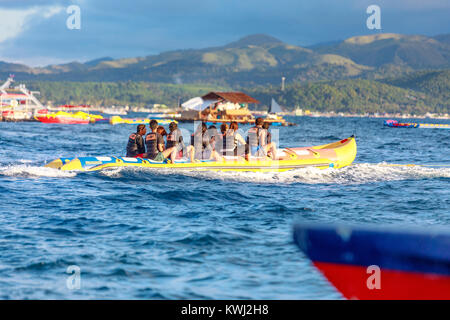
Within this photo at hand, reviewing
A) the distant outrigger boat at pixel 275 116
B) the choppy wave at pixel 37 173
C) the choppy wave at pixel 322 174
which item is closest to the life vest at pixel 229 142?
the choppy wave at pixel 322 174

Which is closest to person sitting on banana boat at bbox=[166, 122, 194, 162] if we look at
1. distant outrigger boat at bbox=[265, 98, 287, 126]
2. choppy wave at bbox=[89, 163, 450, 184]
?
choppy wave at bbox=[89, 163, 450, 184]

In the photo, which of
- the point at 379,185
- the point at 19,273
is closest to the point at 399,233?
the point at 19,273

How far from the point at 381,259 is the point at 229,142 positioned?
39.1 ft

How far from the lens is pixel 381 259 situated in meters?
5.33

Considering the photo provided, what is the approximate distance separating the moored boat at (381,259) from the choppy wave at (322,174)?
10.4 metres

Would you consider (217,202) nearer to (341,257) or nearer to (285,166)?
(285,166)

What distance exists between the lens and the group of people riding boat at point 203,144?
1656 centimetres

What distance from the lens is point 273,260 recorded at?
7789 mm

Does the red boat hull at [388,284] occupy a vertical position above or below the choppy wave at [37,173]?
below

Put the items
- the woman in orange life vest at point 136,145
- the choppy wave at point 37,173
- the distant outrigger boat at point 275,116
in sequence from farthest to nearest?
the distant outrigger boat at point 275,116 < the woman in orange life vest at point 136,145 < the choppy wave at point 37,173

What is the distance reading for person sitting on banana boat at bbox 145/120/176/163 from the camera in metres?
16.5

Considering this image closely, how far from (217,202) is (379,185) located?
5.72 meters

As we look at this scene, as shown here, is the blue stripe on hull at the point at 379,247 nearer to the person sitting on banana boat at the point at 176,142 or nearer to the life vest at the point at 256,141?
the person sitting on banana boat at the point at 176,142

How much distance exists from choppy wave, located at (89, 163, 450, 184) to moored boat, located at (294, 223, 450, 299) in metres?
10.4
